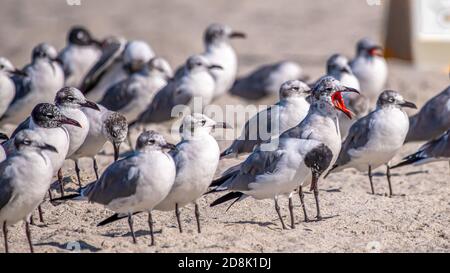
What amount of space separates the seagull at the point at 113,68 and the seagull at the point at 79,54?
104 centimetres

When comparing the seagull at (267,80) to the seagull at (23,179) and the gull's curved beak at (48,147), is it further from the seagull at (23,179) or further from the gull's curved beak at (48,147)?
the seagull at (23,179)

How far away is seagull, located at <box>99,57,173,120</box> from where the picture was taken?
1138cm

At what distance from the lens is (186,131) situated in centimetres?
776

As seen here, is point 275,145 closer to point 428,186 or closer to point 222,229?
point 222,229

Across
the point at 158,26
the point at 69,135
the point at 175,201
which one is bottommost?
the point at 175,201

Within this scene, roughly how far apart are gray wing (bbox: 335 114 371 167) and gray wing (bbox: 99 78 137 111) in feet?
10.0

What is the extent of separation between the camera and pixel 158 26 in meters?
20.4

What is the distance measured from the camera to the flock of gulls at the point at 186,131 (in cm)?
729

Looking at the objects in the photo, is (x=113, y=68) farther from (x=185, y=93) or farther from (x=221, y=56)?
(x=185, y=93)

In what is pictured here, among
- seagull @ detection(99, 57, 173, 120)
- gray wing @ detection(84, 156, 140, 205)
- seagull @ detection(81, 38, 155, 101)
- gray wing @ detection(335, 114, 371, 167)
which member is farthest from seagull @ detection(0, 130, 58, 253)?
seagull @ detection(81, 38, 155, 101)

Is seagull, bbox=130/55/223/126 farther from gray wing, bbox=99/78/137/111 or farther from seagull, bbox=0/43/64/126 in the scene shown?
seagull, bbox=0/43/64/126

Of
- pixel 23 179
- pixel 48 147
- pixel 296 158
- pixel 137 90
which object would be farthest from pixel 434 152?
pixel 23 179

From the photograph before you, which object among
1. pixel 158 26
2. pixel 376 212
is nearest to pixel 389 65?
pixel 158 26
